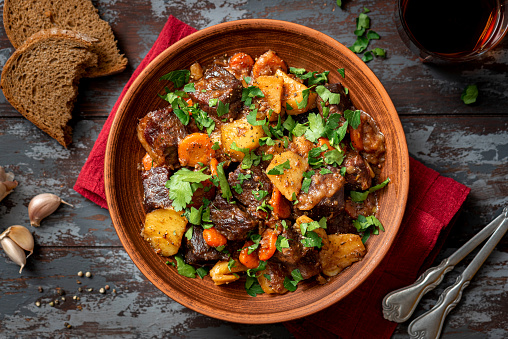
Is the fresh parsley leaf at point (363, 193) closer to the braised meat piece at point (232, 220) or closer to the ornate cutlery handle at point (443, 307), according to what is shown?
the braised meat piece at point (232, 220)

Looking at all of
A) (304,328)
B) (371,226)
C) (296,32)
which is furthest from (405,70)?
(304,328)

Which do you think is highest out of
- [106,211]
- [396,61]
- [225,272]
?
[396,61]

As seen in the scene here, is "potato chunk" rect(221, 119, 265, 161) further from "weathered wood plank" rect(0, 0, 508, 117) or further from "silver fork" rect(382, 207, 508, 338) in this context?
"silver fork" rect(382, 207, 508, 338)

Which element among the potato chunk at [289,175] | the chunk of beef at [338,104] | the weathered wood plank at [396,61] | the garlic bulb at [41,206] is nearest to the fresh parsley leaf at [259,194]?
the potato chunk at [289,175]

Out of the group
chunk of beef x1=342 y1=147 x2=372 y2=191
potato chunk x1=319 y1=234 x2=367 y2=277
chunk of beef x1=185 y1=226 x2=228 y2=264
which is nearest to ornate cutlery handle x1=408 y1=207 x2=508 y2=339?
potato chunk x1=319 y1=234 x2=367 y2=277

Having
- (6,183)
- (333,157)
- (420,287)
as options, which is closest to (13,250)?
(6,183)

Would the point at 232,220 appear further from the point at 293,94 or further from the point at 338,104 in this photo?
the point at 338,104
